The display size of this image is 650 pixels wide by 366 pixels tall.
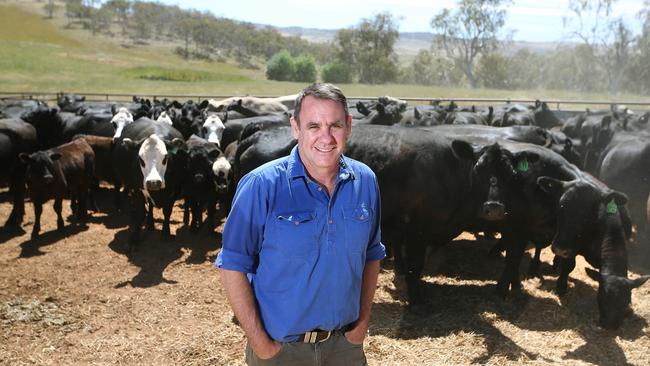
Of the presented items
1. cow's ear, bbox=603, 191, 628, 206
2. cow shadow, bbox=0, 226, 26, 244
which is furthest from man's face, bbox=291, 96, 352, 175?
cow shadow, bbox=0, 226, 26, 244

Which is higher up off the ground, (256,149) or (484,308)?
(256,149)

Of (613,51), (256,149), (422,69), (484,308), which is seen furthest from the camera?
(422,69)

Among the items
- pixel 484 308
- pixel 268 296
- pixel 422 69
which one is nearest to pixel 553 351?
pixel 484 308

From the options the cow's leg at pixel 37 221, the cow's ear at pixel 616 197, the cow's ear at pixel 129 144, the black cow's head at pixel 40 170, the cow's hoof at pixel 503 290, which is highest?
the cow's ear at pixel 616 197

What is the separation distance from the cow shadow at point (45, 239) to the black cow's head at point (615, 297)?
24.7 ft

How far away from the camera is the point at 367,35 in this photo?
72.1 m

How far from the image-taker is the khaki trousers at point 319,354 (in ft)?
8.46

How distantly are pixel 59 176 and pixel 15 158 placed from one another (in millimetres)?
2047

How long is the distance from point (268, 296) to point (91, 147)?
976 cm

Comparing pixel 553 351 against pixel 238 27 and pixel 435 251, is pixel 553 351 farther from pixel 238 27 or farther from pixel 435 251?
pixel 238 27

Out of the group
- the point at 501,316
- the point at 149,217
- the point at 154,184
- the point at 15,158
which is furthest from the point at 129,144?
the point at 501,316

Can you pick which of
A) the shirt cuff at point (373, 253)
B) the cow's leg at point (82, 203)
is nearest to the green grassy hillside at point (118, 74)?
the cow's leg at point (82, 203)

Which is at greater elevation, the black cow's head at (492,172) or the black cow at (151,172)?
the black cow's head at (492,172)

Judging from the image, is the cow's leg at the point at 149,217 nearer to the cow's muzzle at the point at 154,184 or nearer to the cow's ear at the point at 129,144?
the cow's ear at the point at 129,144
